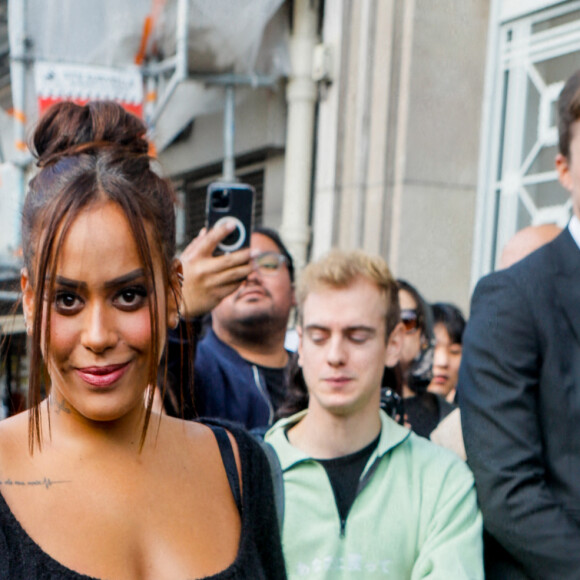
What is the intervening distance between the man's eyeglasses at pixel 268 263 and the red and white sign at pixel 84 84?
2273 millimetres

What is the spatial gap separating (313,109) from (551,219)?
6.89 ft

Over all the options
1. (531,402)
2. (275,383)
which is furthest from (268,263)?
(531,402)

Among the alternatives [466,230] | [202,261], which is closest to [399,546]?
[202,261]

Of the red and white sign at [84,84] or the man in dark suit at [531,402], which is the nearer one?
the man in dark suit at [531,402]

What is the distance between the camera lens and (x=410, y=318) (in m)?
3.45

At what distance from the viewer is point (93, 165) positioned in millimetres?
1354

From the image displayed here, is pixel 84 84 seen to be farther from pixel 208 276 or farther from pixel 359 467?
pixel 359 467

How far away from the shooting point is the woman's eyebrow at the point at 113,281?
1.28 metres

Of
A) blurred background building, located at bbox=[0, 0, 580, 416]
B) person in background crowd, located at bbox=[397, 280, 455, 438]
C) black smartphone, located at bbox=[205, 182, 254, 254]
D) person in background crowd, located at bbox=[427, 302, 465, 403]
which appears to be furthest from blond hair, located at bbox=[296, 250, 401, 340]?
blurred background building, located at bbox=[0, 0, 580, 416]

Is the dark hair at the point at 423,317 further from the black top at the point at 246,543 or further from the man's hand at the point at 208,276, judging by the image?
the black top at the point at 246,543

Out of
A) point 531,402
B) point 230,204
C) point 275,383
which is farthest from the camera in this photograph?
point 275,383

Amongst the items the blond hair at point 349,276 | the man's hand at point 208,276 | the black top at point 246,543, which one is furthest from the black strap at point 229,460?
the blond hair at point 349,276

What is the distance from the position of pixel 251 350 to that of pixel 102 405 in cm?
185

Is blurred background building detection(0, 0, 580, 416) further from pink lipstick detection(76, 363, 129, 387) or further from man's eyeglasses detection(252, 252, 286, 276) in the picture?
pink lipstick detection(76, 363, 129, 387)
